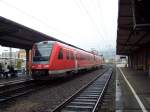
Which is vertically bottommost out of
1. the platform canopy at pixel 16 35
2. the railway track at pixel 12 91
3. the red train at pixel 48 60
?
the railway track at pixel 12 91

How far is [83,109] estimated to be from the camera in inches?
446

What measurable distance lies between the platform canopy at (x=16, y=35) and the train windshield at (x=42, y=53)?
145 centimetres

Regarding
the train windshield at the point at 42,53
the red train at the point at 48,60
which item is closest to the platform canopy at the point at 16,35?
the train windshield at the point at 42,53

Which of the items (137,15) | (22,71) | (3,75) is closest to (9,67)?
(3,75)

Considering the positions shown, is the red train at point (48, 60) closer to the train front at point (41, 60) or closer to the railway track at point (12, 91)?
the train front at point (41, 60)

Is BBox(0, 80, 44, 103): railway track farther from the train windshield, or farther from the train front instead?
the train windshield

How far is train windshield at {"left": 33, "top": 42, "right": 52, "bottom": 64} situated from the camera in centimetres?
2028

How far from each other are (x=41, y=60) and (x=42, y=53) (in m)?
0.60

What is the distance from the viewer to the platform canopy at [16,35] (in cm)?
1878

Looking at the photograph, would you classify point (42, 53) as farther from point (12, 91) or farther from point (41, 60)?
point (12, 91)

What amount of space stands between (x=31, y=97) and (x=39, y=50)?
689cm

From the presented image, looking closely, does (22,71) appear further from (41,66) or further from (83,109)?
(83,109)

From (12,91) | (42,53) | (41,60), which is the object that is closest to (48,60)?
(41,60)

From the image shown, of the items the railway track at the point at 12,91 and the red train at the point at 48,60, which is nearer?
the railway track at the point at 12,91
